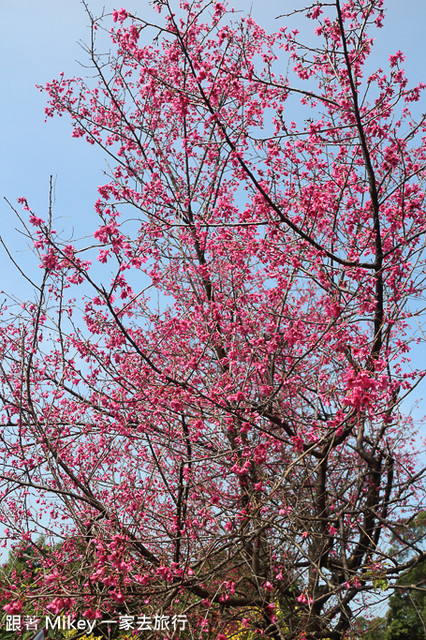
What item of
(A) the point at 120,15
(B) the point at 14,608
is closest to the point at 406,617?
(B) the point at 14,608

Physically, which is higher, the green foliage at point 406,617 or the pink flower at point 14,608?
the pink flower at point 14,608

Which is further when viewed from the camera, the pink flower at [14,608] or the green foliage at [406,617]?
the green foliage at [406,617]

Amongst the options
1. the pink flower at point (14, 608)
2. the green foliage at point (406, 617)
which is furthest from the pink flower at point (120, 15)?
the green foliage at point (406, 617)

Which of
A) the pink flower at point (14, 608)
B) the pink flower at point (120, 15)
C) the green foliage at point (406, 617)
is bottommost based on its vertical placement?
the green foliage at point (406, 617)

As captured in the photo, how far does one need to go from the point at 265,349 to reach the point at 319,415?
8.81 ft

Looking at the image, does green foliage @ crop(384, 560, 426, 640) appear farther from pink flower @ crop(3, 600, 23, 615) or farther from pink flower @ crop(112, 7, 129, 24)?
pink flower @ crop(112, 7, 129, 24)

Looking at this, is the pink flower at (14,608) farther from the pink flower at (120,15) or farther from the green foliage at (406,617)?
the green foliage at (406,617)

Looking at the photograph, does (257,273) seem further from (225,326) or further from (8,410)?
(8,410)

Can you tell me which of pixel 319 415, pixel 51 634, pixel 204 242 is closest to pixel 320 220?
pixel 204 242

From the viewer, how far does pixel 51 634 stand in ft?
30.2

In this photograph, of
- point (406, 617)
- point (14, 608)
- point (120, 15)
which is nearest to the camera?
point (14, 608)

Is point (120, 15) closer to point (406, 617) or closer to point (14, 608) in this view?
point (14, 608)

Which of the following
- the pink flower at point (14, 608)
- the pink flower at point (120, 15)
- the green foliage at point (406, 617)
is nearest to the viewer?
the pink flower at point (14, 608)

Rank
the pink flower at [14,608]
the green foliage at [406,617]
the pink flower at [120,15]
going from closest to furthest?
1. the pink flower at [14,608]
2. the pink flower at [120,15]
3. the green foliage at [406,617]
